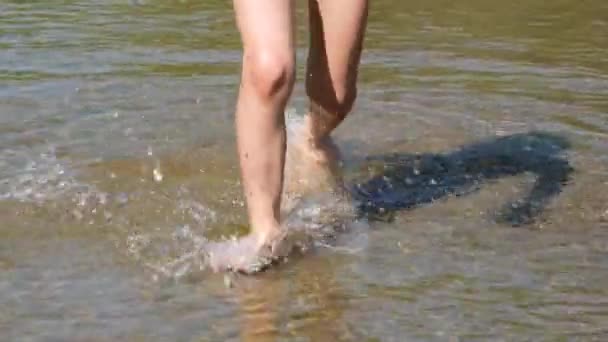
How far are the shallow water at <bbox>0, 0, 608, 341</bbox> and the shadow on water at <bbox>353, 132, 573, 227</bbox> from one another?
0.04ft

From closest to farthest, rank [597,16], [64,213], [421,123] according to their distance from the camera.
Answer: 1. [64,213]
2. [421,123]
3. [597,16]

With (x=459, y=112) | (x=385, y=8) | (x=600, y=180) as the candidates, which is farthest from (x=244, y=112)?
(x=385, y=8)

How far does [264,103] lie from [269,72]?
0.12 metres

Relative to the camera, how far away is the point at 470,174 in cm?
543

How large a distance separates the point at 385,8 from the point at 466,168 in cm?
300

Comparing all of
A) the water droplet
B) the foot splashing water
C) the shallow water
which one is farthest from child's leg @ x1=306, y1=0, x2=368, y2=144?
the water droplet

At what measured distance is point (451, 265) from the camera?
14.2ft

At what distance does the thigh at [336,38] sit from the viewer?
462 centimetres

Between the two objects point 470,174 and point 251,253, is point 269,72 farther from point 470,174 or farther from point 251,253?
point 470,174

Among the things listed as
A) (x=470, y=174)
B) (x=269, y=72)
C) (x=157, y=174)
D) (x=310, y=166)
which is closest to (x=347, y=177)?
(x=310, y=166)

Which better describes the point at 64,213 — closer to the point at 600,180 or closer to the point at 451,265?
the point at 451,265

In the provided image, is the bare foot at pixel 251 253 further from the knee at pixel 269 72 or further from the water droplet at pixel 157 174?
the water droplet at pixel 157 174

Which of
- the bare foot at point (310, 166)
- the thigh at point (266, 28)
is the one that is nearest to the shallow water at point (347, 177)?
the bare foot at point (310, 166)

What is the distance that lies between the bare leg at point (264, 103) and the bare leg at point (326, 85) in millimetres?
492
